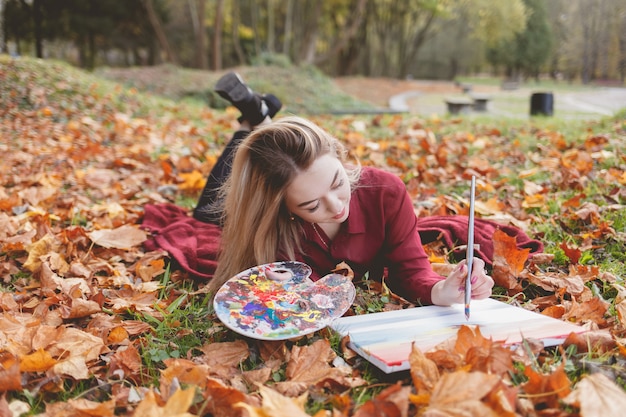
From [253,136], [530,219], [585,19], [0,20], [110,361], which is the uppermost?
[0,20]

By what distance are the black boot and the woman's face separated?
3.96 ft

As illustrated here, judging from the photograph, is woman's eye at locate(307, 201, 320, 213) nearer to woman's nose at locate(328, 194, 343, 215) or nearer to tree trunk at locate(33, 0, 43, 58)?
woman's nose at locate(328, 194, 343, 215)

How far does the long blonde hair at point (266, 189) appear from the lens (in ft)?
6.33

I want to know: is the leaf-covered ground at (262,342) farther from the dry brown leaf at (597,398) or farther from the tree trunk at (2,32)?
the tree trunk at (2,32)

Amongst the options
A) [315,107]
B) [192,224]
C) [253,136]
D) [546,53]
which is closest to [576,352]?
[253,136]

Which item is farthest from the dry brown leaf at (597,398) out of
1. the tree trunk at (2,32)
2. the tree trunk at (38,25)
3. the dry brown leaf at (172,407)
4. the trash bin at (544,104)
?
the tree trunk at (2,32)

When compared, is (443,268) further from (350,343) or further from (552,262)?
(350,343)

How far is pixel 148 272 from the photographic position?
2381 millimetres

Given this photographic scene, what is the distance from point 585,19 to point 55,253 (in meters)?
10.2

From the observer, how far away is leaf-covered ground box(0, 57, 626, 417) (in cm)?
133

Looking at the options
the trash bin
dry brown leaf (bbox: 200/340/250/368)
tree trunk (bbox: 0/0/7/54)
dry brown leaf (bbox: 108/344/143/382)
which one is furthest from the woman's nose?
tree trunk (bbox: 0/0/7/54)

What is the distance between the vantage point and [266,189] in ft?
6.54

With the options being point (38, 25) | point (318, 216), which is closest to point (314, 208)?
point (318, 216)

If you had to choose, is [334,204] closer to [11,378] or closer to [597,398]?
[597,398]
